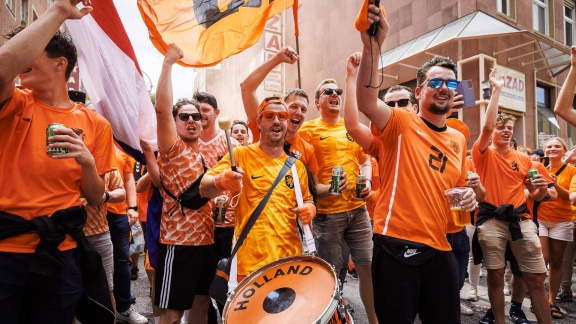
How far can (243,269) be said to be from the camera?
2.93 meters

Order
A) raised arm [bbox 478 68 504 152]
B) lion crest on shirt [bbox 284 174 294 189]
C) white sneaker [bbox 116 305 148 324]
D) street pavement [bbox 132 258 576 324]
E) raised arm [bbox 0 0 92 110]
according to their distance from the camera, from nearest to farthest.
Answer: raised arm [bbox 0 0 92 110], lion crest on shirt [bbox 284 174 294 189], raised arm [bbox 478 68 504 152], white sneaker [bbox 116 305 148 324], street pavement [bbox 132 258 576 324]

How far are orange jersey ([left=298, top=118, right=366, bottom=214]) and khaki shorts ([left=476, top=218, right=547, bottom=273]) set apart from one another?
60.5 inches

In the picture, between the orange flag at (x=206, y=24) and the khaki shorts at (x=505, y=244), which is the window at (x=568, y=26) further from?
the orange flag at (x=206, y=24)

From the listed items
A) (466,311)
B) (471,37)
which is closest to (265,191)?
(466,311)

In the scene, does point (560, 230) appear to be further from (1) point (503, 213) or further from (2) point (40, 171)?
(2) point (40, 171)

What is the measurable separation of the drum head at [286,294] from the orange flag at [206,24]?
229 cm

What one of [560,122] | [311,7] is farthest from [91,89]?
[311,7]

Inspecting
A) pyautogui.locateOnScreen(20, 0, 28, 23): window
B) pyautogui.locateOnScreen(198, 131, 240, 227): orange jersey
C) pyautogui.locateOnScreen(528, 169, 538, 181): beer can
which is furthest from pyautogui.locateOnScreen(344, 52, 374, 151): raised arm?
pyautogui.locateOnScreen(20, 0, 28, 23): window

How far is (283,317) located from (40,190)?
1533 mm

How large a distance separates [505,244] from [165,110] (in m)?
4.03

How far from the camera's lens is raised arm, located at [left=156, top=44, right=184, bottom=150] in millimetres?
3318

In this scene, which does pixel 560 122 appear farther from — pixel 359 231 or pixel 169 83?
pixel 169 83

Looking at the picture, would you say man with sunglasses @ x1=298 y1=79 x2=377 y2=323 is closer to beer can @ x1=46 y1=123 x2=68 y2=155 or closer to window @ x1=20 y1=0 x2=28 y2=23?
beer can @ x1=46 y1=123 x2=68 y2=155

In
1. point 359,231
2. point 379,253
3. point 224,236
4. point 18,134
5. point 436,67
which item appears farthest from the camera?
point 359,231
